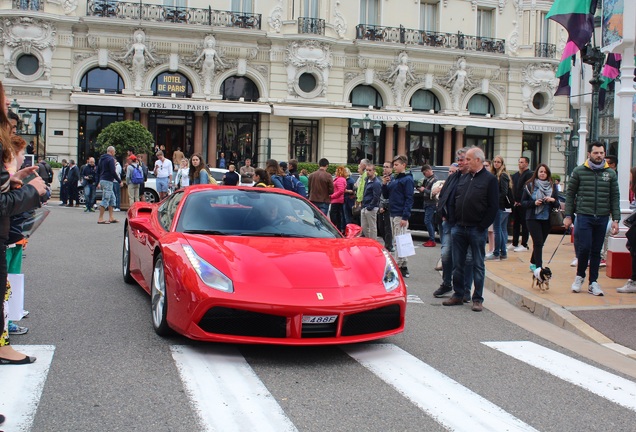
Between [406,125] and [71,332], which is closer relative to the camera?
[71,332]

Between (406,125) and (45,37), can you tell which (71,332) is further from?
(406,125)

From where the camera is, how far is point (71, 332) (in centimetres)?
629

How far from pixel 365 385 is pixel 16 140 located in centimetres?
311

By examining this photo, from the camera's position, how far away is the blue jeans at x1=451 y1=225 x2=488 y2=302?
8367 millimetres

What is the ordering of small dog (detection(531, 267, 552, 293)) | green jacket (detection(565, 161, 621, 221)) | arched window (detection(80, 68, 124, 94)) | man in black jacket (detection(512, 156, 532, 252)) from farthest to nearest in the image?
arched window (detection(80, 68, 124, 94)), man in black jacket (detection(512, 156, 532, 252)), small dog (detection(531, 267, 552, 293)), green jacket (detection(565, 161, 621, 221))

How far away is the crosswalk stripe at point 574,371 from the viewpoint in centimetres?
513

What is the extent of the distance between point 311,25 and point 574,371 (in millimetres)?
31927

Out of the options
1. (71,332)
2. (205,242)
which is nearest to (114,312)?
(71,332)

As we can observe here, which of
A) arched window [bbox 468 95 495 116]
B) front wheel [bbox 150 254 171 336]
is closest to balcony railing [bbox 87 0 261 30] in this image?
arched window [bbox 468 95 495 116]

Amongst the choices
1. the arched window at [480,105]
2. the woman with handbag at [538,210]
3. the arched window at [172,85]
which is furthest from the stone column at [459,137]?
the woman with handbag at [538,210]

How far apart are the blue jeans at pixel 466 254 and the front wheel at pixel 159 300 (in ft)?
12.2

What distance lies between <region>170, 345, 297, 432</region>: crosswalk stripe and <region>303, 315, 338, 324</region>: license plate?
568 mm

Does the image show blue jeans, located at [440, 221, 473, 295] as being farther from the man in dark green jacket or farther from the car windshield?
the car windshield

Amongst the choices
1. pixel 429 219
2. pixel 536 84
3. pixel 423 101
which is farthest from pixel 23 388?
pixel 536 84
